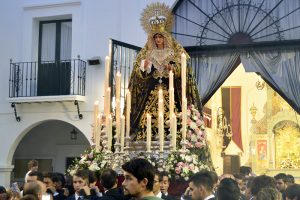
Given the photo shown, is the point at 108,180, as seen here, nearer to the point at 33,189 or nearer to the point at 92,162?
the point at 33,189

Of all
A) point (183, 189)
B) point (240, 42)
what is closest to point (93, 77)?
point (240, 42)

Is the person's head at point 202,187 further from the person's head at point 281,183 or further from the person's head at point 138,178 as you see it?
the person's head at point 281,183

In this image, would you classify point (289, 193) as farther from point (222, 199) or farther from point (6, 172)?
point (6, 172)

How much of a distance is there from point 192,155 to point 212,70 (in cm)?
393

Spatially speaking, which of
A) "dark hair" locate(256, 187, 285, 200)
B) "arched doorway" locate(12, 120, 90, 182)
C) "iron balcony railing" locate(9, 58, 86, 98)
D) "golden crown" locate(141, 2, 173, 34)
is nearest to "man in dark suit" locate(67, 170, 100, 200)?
"dark hair" locate(256, 187, 285, 200)

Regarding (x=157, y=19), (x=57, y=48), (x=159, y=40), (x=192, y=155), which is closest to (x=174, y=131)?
(x=192, y=155)

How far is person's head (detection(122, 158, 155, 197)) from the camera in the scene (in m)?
3.75

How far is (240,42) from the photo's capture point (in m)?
12.6

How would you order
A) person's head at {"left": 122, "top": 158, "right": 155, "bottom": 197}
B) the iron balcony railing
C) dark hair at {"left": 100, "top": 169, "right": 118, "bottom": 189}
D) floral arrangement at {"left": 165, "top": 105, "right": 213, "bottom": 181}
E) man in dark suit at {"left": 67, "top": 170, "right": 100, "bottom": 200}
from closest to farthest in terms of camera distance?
1. person's head at {"left": 122, "top": 158, "right": 155, "bottom": 197}
2. dark hair at {"left": 100, "top": 169, "right": 118, "bottom": 189}
3. man in dark suit at {"left": 67, "top": 170, "right": 100, "bottom": 200}
4. floral arrangement at {"left": 165, "top": 105, "right": 213, "bottom": 181}
5. the iron balcony railing

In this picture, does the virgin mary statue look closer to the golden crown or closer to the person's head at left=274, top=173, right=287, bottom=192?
the golden crown

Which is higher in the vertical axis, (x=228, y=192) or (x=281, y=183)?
(x=228, y=192)

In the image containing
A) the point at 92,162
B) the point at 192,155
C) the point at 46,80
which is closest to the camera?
the point at 192,155

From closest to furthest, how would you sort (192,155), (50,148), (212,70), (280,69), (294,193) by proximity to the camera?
(294,193) → (192,155) → (280,69) → (212,70) → (50,148)

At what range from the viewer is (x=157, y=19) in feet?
34.0
